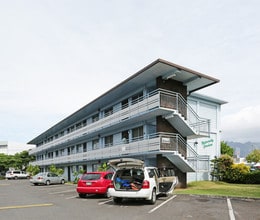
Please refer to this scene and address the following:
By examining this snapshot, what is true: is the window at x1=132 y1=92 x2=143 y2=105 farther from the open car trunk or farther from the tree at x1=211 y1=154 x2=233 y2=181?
the open car trunk

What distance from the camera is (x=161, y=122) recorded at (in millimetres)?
22438

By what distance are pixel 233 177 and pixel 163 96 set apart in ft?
38.1

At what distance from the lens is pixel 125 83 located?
24.0 m

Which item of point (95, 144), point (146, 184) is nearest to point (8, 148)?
point (95, 144)

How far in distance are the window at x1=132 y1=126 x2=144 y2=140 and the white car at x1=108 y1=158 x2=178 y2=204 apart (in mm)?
10397

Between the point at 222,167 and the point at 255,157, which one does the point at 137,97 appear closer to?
the point at 222,167

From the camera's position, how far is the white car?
41.5 feet

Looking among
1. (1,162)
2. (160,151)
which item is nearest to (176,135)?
(160,151)

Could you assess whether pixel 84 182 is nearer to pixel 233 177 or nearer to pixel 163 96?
pixel 163 96

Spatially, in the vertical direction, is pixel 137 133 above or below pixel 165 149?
above

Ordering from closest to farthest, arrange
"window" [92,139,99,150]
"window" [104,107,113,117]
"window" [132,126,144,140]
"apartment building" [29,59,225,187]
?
"apartment building" [29,59,225,187] < "window" [132,126,144,140] < "window" [104,107,113,117] < "window" [92,139,99,150]

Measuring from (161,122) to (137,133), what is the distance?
12.1 ft

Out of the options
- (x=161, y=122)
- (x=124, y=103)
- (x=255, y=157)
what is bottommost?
(x=255, y=157)

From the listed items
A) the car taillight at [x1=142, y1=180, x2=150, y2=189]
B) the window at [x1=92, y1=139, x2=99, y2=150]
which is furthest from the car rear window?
the window at [x1=92, y1=139, x2=99, y2=150]
